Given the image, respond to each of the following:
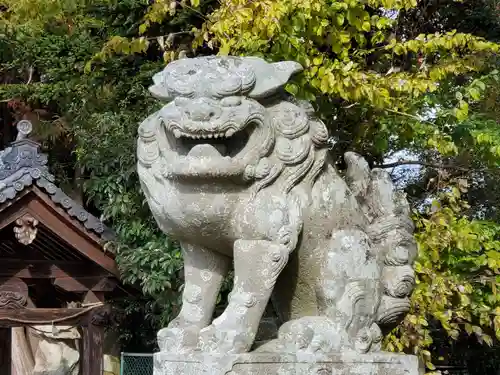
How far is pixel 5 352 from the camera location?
11.9 m

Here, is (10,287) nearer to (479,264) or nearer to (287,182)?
(479,264)

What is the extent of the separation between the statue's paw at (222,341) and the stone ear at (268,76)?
1008 millimetres

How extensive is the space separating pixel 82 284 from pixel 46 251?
0.51 meters

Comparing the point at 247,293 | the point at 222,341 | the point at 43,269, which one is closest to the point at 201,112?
the point at 247,293

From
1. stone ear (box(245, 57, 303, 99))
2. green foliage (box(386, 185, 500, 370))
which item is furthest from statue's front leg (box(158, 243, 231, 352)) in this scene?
green foliage (box(386, 185, 500, 370))

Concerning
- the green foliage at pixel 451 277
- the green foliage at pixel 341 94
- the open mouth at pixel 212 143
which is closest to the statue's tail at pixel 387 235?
the open mouth at pixel 212 143

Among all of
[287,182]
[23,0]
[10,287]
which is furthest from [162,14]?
[287,182]

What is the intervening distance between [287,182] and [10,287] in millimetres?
5667

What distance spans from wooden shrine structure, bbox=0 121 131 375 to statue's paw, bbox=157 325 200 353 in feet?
14.8

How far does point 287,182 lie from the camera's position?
3455mm

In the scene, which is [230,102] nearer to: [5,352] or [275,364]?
[275,364]

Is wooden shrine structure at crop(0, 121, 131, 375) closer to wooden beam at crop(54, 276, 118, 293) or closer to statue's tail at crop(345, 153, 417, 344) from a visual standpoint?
wooden beam at crop(54, 276, 118, 293)

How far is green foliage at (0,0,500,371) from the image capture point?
6.45m

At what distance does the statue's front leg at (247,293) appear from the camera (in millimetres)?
3231
